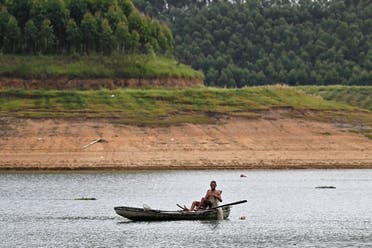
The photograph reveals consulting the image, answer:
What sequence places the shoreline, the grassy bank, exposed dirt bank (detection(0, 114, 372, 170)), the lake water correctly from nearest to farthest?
1. the lake water
2. the shoreline
3. exposed dirt bank (detection(0, 114, 372, 170))
4. the grassy bank

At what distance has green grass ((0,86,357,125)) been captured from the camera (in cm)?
10300

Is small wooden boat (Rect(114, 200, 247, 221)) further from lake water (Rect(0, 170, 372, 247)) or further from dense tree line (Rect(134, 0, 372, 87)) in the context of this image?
dense tree line (Rect(134, 0, 372, 87))

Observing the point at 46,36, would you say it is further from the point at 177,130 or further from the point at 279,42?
the point at 279,42

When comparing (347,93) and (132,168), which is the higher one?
(347,93)

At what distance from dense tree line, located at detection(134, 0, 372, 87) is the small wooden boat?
90.6 meters

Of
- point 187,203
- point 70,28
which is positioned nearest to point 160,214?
point 187,203

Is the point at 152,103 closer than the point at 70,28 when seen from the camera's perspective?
Yes

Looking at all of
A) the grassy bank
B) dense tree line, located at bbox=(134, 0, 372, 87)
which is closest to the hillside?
the grassy bank

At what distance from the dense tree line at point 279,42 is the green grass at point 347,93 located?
12895 mm

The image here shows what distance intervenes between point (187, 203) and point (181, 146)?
24789mm

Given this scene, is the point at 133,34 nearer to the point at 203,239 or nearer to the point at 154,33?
the point at 154,33

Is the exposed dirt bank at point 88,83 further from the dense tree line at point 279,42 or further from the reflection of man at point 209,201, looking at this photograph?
the reflection of man at point 209,201

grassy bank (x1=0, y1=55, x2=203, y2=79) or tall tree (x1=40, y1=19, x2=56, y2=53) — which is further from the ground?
tall tree (x1=40, y1=19, x2=56, y2=53)

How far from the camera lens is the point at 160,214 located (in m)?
60.9
